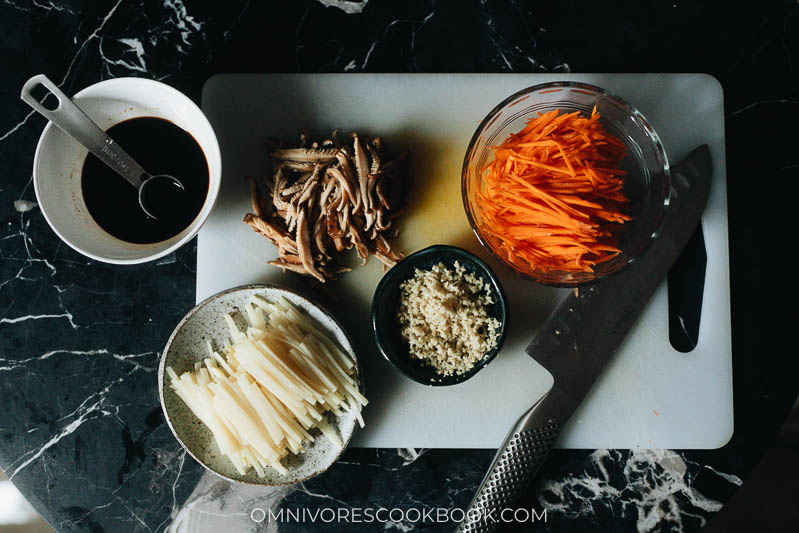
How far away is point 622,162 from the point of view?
1.52 metres

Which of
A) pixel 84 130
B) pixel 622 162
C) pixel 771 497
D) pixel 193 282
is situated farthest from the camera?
pixel 771 497

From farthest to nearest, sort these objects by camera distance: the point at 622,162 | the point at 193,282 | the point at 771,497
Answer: the point at 771,497 → the point at 193,282 → the point at 622,162

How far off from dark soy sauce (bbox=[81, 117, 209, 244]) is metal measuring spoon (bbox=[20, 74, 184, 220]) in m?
0.03

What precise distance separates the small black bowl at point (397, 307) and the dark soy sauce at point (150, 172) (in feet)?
1.70

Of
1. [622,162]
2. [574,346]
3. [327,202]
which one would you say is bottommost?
[574,346]

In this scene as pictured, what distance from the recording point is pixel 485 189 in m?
1.49

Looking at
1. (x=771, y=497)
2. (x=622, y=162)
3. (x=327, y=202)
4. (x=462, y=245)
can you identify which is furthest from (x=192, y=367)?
(x=771, y=497)

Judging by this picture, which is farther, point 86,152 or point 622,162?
point 622,162

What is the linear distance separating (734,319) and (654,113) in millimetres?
623

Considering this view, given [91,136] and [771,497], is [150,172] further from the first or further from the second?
[771,497]

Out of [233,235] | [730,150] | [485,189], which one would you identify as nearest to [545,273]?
[485,189]

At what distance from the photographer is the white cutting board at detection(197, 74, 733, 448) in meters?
1.59

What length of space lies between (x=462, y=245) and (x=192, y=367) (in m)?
0.80

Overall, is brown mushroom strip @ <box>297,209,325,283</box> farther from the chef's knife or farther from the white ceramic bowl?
the chef's knife
